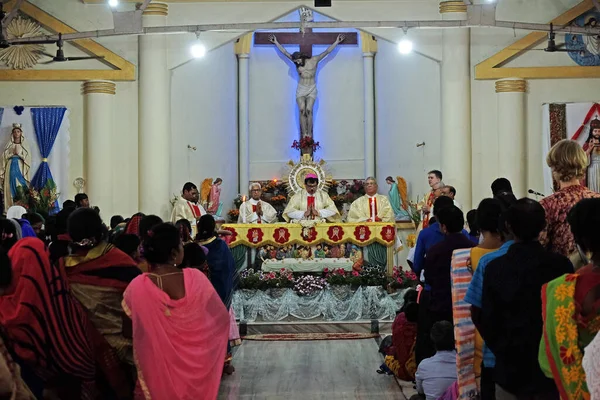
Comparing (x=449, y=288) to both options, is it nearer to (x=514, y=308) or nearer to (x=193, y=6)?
(x=514, y=308)

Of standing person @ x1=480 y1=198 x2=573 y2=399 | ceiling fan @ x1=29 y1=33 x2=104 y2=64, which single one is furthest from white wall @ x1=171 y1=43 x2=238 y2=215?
standing person @ x1=480 y1=198 x2=573 y2=399

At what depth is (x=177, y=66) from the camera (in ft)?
52.3

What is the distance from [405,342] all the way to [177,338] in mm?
3343

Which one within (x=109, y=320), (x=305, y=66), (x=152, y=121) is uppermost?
(x=305, y=66)

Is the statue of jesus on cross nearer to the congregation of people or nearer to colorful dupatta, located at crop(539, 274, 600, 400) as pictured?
the congregation of people

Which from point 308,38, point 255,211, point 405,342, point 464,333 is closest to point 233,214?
point 255,211

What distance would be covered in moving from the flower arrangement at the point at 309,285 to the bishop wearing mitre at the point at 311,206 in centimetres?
178

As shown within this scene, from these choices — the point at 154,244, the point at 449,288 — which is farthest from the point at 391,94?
the point at 154,244

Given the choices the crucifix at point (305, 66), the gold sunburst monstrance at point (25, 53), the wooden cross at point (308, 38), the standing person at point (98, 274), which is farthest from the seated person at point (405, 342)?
the wooden cross at point (308, 38)

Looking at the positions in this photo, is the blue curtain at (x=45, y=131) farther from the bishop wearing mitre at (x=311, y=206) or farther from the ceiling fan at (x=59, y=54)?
the bishop wearing mitre at (x=311, y=206)

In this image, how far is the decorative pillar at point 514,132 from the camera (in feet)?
51.4

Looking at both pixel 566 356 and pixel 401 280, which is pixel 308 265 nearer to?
pixel 401 280

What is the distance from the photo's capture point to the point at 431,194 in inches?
520

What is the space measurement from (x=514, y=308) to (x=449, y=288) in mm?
2269
